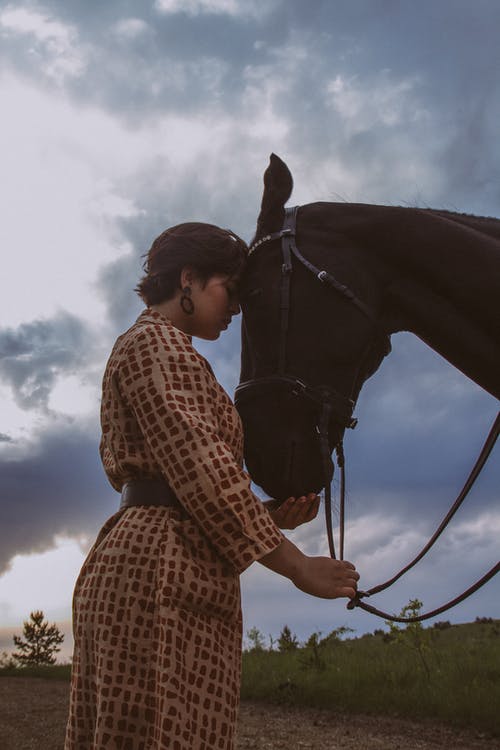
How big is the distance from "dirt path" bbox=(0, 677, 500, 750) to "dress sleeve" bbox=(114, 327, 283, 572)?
4.51m

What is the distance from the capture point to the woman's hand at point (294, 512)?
229 centimetres

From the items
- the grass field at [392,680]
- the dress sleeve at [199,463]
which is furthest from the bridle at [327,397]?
the grass field at [392,680]

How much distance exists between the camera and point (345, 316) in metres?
2.61

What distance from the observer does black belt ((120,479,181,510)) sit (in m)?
1.68

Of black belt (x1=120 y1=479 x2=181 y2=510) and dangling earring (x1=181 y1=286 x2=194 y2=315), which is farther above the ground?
dangling earring (x1=181 y1=286 x2=194 y2=315)

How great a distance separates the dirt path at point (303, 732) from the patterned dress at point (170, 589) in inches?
169

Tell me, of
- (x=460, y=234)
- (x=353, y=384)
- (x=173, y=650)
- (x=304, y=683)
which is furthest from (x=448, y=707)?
(x=173, y=650)

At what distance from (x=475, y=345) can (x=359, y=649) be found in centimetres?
793

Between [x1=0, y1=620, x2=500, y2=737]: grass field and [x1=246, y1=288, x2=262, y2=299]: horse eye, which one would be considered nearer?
[x1=246, y1=288, x2=262, y2=299]: horse eye

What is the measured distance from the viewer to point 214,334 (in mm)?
2252

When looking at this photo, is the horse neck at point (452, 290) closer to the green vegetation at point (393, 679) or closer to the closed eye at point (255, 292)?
the closed eye at point (255, 292)

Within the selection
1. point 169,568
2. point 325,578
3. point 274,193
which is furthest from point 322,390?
point 169,568

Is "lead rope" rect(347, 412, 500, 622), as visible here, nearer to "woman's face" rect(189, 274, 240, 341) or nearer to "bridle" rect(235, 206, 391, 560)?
"bridle" rect(235, 206, 391, 560)

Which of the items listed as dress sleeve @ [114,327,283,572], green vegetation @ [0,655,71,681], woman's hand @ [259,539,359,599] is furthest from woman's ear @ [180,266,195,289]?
green vegetation @ [0,655,71,681]
